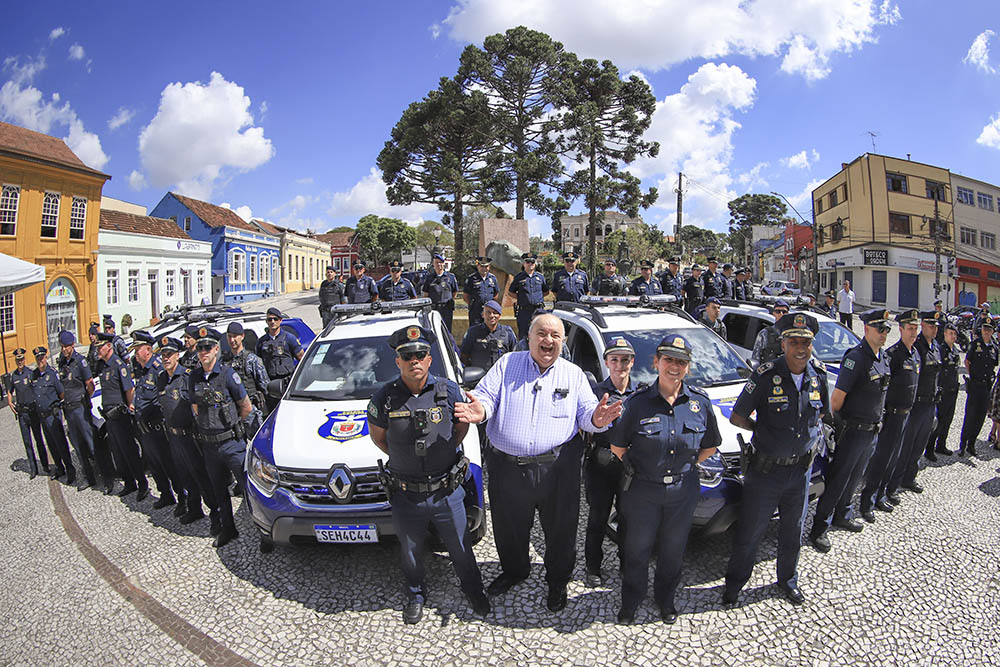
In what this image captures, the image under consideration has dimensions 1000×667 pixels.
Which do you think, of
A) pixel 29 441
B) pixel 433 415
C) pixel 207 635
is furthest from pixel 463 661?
pixel 29 441

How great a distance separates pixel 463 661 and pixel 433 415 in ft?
4.48

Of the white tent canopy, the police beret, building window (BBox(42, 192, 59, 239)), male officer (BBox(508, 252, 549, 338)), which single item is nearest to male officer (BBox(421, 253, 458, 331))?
male officer (BBox(508, 252, 549, 338))

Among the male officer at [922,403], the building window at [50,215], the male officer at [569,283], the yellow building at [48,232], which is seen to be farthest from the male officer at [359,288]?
the building window at [50,215]

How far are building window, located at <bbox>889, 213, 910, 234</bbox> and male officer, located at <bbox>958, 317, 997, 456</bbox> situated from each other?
34.1 metres

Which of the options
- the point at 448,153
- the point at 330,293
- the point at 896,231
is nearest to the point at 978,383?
the point at 330,293

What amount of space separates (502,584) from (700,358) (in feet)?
9.28

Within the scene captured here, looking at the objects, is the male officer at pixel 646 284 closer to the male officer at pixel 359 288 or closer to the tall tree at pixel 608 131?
the male officer at pixel 359 288

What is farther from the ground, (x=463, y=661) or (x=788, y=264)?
(x=788, y=264)

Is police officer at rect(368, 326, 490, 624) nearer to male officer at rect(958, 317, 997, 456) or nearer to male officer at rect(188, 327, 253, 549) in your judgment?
male officer at rect(188, 327, 253, 549)

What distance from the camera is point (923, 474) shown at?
555 cm

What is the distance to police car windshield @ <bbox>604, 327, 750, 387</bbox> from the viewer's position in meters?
4.73

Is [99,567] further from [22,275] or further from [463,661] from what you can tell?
[22,275]

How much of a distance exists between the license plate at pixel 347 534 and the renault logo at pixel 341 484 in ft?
0.58

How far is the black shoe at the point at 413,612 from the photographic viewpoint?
10.6 ft
